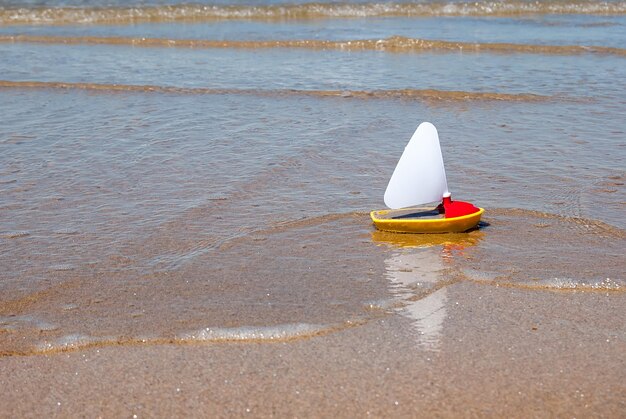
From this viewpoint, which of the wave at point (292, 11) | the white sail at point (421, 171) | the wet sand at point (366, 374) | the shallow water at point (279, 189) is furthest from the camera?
the wave at point (292, 11)

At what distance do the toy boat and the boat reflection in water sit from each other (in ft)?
0.24

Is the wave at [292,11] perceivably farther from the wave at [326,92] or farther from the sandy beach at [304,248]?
the wave at [326,92]

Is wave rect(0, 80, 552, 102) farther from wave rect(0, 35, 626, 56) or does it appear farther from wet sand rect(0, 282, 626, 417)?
wet sand rect(0, 282, 626, 417)

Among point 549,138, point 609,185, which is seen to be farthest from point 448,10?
point 609,185

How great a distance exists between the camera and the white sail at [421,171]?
17.5 feet

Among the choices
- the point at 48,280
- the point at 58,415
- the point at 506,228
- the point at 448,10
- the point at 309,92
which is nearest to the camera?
the point at 58,415

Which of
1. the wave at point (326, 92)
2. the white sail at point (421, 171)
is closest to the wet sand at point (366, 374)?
the white sail at point (421, 171)

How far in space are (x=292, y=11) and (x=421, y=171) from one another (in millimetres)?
13049

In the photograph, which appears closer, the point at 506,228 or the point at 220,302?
the point at 220,302

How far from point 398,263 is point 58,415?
7.01 ft

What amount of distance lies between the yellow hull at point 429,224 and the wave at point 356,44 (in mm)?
7696

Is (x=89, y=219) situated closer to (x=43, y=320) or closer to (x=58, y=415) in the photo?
(x=43, y=320)

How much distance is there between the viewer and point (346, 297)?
457 cm

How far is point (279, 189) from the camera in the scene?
6.35 metres
